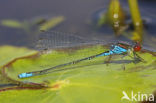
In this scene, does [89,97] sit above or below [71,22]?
below

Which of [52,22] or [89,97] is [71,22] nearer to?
[52,22]

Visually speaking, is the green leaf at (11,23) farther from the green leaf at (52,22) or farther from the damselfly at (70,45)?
the damselfly at (70,45)

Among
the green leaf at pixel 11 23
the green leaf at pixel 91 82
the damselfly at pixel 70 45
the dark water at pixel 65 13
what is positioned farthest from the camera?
the green leaf at pixel 11 23

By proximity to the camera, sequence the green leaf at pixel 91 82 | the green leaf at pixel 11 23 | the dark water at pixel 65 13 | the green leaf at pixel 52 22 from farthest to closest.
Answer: the green leaf at pixel 11 23
the green leaf at pixel 52 22
the dark water at pixel 65 13
the green leaf at pixel 91 82

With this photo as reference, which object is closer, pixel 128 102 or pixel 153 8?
pixel 128 102

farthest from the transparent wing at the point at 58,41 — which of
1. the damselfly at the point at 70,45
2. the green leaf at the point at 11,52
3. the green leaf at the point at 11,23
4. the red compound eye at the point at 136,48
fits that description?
the green leaf at the point at 11,23

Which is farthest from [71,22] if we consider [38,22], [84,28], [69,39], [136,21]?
[136,21]

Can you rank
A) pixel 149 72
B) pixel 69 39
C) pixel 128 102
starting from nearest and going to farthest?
pixel 128 102 < pixel 149 72 < pixel 69 39
